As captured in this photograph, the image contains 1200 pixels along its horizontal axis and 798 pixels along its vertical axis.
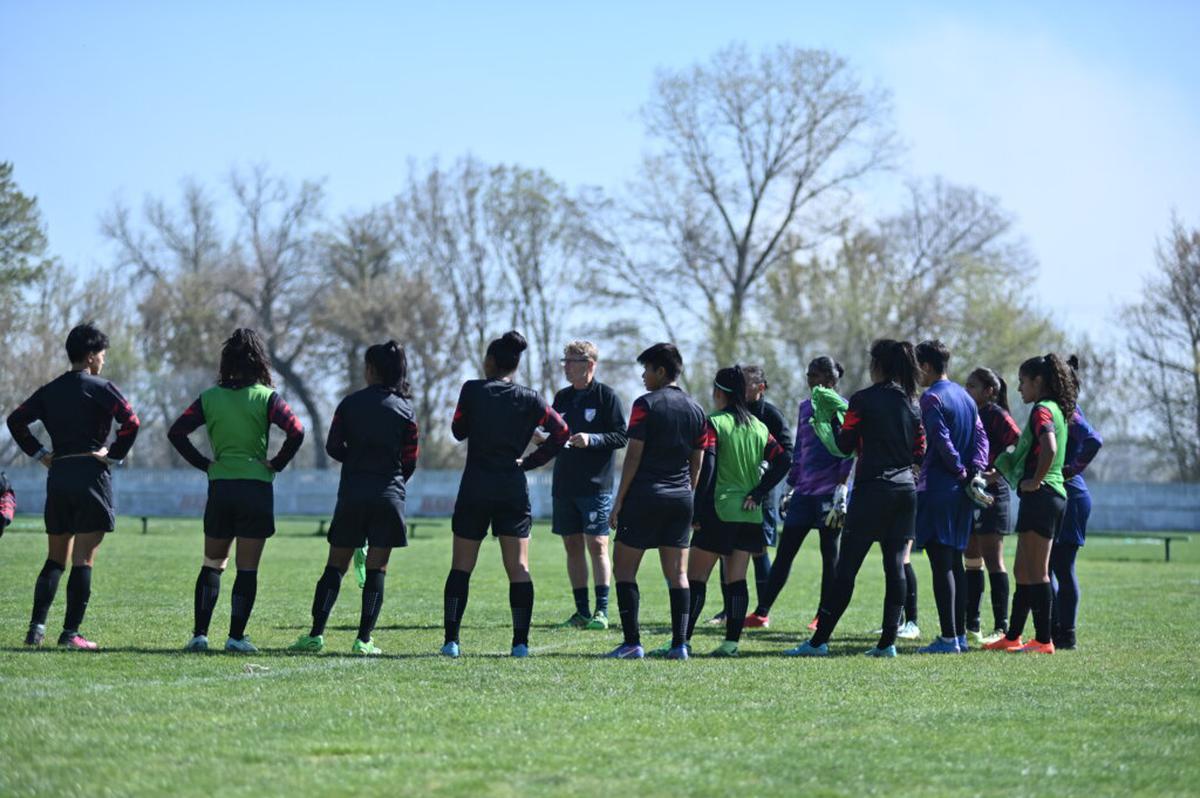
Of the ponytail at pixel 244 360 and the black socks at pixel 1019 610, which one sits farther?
the black socks at pixel 1019 610

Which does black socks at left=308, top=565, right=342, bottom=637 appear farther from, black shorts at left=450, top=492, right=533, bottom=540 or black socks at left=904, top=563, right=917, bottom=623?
black socks at left=904, top=563, right=917, bottom=623

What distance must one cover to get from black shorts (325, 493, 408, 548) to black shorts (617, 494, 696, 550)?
1.48 metres

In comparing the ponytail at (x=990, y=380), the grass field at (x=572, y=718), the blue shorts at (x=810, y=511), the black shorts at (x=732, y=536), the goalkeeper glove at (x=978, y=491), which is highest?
the ponytail at (x=990, y=380)

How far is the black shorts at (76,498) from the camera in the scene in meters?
9.68

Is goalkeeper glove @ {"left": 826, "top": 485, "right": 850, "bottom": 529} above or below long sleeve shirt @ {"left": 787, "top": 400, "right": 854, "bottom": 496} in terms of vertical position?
below

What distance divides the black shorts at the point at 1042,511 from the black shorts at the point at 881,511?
39.8 inches

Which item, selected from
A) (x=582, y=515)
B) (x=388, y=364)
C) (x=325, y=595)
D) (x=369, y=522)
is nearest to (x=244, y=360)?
(x=388, y=364)

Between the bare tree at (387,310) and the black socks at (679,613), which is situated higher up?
the bare tree at (387,310)

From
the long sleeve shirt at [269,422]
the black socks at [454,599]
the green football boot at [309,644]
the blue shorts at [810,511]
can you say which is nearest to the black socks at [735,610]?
the blue shorts at [810,511]

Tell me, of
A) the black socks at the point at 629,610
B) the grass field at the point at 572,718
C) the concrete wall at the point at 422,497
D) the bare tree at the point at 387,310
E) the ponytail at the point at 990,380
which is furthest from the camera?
the bare tree at the point at 387,310

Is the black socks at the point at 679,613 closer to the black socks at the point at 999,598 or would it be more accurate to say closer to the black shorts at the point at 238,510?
the black shorts at the point at 238,510

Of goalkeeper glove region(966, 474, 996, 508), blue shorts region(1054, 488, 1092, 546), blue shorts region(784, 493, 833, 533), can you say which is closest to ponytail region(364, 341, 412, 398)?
blue shorts region(784, 493, 833, 533)

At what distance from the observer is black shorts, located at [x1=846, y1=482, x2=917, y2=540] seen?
10.3 metres

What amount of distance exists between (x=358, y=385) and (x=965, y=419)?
52.0 m
